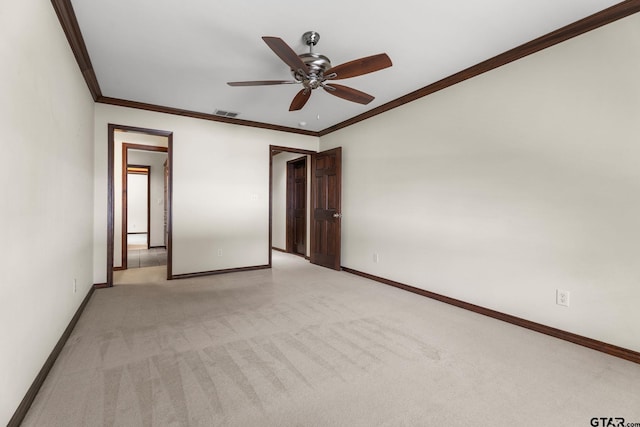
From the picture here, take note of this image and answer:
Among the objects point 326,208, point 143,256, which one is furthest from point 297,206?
point 143,256

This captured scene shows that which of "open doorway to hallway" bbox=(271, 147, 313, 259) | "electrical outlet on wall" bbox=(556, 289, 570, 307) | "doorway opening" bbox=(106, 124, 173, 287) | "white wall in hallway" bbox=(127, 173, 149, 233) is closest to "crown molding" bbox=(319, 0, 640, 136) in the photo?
"electrical outlet on wall" bbox=(556, 289, 570, 307)

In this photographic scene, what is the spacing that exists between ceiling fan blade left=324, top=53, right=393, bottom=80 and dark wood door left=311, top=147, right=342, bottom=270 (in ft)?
8.18

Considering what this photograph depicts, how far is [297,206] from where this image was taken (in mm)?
6914

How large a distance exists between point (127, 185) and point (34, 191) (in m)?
5.14

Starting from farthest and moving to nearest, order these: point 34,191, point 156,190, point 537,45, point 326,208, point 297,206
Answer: point 156,190 → point 297,206 → point 326,208 → point 537,45 → point 34,191

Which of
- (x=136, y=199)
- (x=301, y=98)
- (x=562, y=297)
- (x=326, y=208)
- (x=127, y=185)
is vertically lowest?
(x=562, y=297)

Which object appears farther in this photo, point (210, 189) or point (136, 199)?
point (136, 199)

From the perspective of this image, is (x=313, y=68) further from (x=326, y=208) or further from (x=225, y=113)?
(x=326, y=208)

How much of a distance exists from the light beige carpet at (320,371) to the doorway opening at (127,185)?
59.3 inches

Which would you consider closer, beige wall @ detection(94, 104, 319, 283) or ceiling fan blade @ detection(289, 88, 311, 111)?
ceiling fan blade @ detection(289, 88, 311, 111)

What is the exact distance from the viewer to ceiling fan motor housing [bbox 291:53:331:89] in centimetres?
253

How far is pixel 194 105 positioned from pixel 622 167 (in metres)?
4.66

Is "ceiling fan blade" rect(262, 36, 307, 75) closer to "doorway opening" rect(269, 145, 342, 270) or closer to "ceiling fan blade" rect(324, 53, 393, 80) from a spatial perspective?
"ceiling fan blade" rect(324, 53, 393, 80)

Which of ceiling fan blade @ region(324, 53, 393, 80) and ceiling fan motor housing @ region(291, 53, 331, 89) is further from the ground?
ceiling fan motor housing @ region(291, 53, 331, 89)
